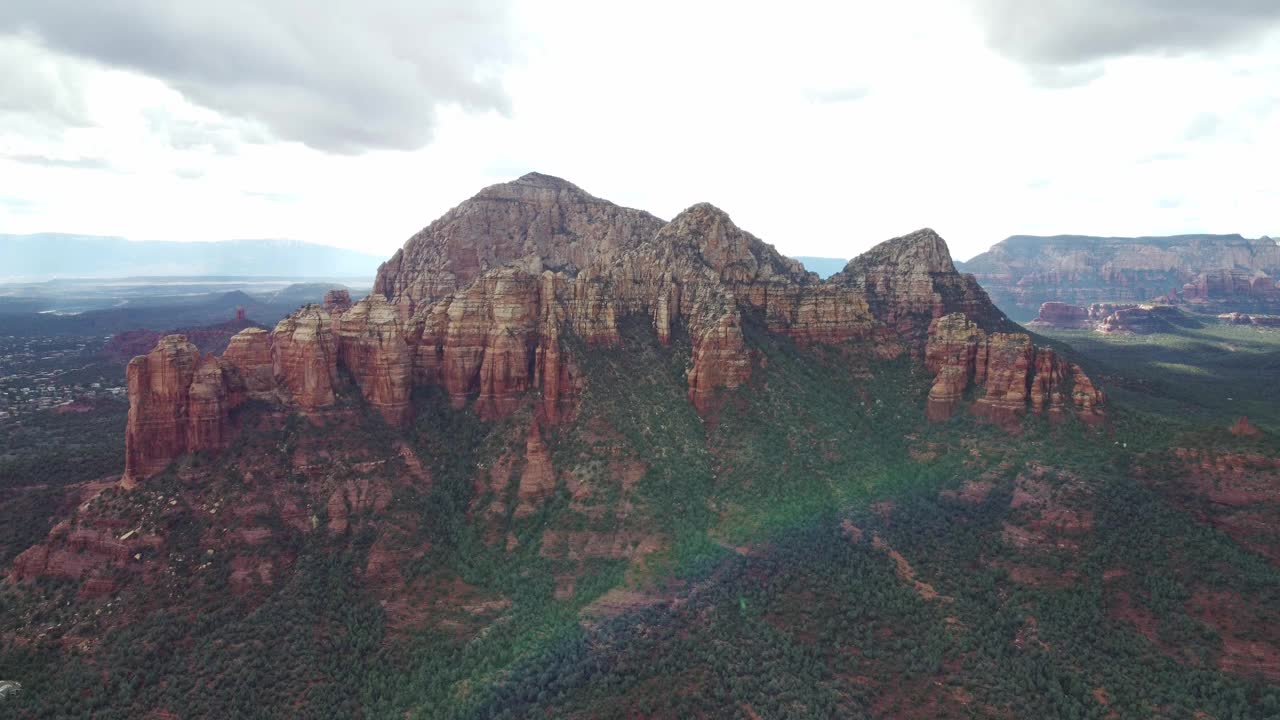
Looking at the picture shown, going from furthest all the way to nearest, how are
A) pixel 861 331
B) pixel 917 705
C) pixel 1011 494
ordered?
1. pixel 861 331
2. pixel 1011 494
3. pixel 917 705

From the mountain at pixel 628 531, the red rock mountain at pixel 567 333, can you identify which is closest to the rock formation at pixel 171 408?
the red rock mountain at pixel 567 333

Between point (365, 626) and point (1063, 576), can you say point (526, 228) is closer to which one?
point (365, 626)

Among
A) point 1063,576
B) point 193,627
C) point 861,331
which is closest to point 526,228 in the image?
point 861,331

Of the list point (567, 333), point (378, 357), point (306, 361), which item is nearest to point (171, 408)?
point (306, 361)

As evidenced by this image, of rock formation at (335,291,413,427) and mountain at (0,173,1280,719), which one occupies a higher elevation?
rock formation at (335,291,413,427)

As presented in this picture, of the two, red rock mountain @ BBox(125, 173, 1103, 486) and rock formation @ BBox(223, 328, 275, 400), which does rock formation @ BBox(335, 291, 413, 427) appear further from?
rock formation @ BBox(223, 328, 275, 400)

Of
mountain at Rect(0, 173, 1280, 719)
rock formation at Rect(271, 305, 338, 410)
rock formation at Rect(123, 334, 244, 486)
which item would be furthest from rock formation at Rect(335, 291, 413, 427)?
rock formation at Rect(123, 334, 244, 486)

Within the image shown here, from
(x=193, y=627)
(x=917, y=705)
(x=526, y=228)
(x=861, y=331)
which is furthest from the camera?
(x=526, y=228)
